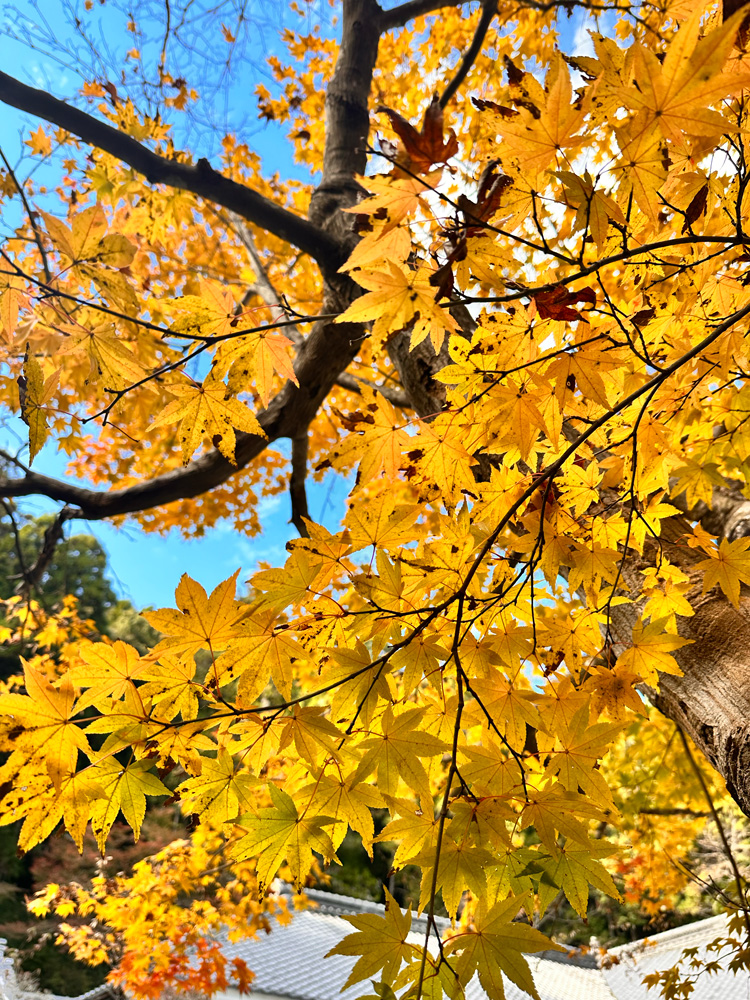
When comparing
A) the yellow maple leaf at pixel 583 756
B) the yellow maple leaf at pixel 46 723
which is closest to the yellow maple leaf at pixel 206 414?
the yellow maple leaf at pixel 46 723

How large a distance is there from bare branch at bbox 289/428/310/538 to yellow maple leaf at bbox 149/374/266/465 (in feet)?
6.08

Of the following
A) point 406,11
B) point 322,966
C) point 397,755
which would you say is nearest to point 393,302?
point 397,755

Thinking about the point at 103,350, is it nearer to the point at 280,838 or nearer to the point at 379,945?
the point at 280,838

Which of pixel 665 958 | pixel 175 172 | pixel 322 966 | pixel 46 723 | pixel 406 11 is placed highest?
pixel 406 11

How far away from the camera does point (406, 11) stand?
2.97 m

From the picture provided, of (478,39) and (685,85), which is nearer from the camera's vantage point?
(685,85)

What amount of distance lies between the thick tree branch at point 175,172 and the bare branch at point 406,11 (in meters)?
1.57

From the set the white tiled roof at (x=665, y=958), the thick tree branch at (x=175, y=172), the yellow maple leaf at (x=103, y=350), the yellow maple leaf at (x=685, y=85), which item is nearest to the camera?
the yellow maple leaf at (x=685, y=85)

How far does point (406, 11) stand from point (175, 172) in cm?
203

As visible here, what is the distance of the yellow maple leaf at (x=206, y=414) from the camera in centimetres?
Result: 92

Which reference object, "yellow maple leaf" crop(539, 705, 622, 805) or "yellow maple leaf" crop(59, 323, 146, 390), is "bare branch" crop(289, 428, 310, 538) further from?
"yellow maple leaf" crop(539, 705, 622, 805)

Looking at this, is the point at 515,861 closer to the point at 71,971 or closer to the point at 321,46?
the point at 321,46

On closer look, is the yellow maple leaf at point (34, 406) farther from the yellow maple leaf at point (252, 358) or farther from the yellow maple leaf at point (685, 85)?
the yellow maple leaf at point (685, 85)

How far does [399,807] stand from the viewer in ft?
2.43
